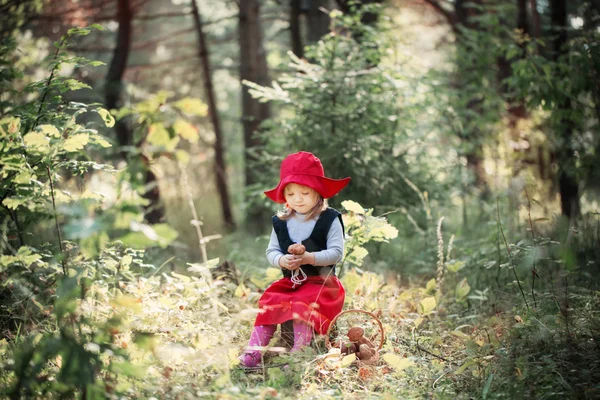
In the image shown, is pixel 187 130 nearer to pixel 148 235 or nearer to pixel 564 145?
pixel 148 235

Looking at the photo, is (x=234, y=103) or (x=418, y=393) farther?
(x=234, y=103)

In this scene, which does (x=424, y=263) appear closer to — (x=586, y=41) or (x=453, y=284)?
(x=453, y=284)

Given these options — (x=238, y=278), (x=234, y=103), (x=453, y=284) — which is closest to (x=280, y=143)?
(x=238, y=278)

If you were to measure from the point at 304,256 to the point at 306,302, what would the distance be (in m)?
0.31

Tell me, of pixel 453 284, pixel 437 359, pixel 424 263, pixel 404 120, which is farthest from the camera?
pixel 404 120

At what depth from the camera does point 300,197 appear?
3781 millimetres

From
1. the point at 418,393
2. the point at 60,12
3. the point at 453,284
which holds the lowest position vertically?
the point at 453,284

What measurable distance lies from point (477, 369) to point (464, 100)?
21.4ft

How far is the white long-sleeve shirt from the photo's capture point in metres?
3.68

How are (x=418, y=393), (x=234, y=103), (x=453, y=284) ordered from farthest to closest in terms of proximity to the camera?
1. (x=234, y=103)
2. (x=453, y=284)
3. (x=418, y=393)

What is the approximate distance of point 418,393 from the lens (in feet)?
9.84

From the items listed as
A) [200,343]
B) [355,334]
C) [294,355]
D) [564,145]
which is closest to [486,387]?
[355,334]

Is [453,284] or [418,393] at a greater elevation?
[418,393]

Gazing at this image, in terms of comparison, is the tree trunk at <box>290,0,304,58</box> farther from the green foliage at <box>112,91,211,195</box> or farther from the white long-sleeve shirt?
the green foliage at <box>112,91,211,195</box>
